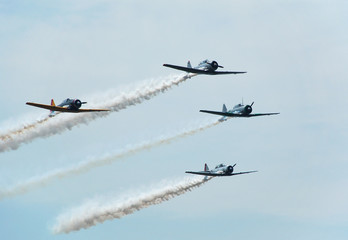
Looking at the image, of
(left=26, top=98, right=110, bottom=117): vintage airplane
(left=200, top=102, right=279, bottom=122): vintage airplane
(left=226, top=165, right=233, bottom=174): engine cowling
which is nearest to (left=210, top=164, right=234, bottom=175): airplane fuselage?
(left=226, top=165, right=233, bottom=174): engine cowling

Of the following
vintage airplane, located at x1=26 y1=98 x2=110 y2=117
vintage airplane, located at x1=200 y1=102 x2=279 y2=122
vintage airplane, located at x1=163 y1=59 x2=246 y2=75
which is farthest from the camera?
vintage airplane, located at x1=200 y1=102 x2=279 y2=122

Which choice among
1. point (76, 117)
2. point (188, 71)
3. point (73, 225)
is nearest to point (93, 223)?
point (73, 225)

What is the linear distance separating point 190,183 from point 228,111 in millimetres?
11950

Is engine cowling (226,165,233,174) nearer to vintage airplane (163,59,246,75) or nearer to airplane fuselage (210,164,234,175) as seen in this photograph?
airplane fuselage (210,164,234,175)

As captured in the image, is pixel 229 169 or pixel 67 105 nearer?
pixel 67 105

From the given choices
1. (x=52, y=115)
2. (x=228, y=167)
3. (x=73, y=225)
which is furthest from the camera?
(x=228, y=167)

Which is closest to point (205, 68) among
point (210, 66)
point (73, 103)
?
point (210, 66)

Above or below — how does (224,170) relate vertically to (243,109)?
below

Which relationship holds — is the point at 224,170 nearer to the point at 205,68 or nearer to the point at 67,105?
the point at 205,68

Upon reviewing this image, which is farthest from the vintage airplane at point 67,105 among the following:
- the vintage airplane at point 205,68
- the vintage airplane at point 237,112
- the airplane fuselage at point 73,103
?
the vintage airplane at point 237,112

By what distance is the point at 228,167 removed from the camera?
151375 millimetres

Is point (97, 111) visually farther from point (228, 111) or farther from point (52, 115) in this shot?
point (228, 111)

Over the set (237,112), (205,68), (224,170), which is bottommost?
(224,170)

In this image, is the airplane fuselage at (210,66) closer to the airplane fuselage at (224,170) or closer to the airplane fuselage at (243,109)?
the airplane fuselage at (243,109)
